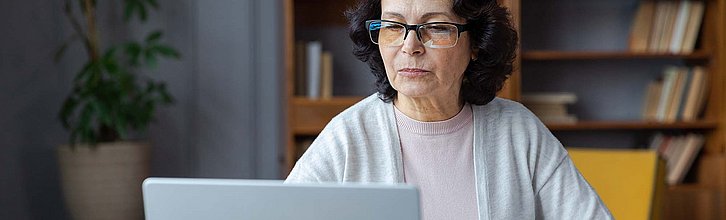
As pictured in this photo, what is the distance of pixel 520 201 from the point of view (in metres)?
1.60

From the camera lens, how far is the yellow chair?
2.51 meters

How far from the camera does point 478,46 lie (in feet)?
5.27

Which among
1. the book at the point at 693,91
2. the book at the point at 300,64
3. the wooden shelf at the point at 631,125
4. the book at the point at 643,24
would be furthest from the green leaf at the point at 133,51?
the book at the point at 693,91

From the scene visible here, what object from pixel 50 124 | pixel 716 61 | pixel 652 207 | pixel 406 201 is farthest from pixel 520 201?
pixel 50 124

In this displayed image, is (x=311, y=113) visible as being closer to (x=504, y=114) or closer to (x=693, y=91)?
(x=693, y=91)

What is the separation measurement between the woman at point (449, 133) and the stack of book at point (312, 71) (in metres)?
2.69

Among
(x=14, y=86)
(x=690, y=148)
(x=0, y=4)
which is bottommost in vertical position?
(x=690, y=148)

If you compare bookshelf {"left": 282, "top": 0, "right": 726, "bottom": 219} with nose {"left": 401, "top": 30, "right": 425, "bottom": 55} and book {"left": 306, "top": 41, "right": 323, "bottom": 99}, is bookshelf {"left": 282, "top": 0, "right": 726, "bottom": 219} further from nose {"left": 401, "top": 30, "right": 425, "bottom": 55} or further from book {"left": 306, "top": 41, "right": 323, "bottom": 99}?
nose {"left": 401, "top": 30, "right": 425, "bottom": 55}

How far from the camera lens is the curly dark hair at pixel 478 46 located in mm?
1587

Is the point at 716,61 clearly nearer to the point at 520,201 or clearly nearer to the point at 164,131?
the point at 164,131

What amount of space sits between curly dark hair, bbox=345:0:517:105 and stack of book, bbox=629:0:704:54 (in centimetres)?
291

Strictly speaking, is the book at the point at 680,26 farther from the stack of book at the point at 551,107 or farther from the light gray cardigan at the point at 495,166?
the light gray cardigan at the point at 495,166

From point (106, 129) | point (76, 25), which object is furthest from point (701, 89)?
point (76, 25)

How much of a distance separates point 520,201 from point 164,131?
11.3 ft
